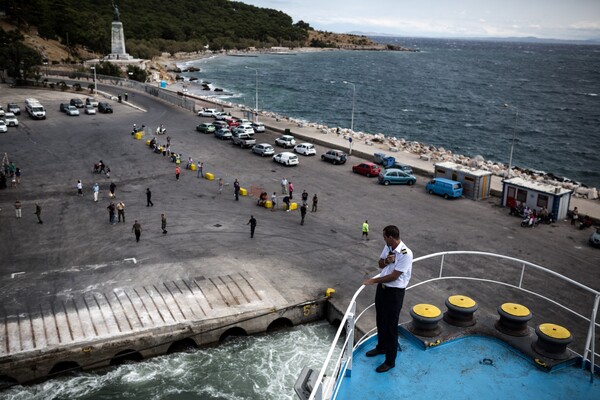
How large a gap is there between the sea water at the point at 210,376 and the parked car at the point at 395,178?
845 inches

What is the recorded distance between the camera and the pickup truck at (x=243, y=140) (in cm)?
5081

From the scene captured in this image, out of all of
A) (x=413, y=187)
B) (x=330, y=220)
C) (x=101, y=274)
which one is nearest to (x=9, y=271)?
(x=101, y=274)

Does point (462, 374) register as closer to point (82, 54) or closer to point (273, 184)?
point (273, 184)

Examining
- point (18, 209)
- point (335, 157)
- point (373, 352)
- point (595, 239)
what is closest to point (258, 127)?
point (335, 157)

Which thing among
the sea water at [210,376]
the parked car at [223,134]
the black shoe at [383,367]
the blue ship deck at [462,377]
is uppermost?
the black shoe at [383,367]

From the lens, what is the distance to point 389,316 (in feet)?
27.2

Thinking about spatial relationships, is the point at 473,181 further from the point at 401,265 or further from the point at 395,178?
the point at 401,265

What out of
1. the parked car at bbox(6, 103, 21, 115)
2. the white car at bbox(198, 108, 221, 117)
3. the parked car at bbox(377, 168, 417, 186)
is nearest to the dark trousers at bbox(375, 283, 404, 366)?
the parked car at bbox(377, 168, 417, 186)

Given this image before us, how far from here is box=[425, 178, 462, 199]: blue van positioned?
36.8 m

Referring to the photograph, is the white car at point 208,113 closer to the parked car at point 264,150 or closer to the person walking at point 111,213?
the parked car at point 264,150

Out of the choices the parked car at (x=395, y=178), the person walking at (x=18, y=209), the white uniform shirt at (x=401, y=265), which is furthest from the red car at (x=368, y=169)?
the white uniform shirt at (x=401, y=265)

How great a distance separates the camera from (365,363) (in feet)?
29.1

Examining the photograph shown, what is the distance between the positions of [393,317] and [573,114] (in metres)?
113

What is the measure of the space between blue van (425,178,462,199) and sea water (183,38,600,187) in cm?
759
